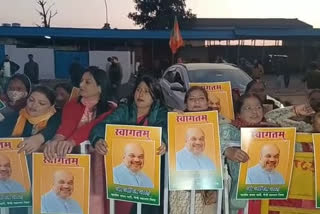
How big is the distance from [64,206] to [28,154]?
1.32ft

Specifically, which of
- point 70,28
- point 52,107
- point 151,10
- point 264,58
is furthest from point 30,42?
point 52,107

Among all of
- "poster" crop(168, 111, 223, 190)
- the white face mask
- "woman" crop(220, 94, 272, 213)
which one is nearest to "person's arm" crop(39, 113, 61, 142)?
the white face mask

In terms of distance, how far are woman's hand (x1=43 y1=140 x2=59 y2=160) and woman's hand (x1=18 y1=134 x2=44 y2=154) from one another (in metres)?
0.06

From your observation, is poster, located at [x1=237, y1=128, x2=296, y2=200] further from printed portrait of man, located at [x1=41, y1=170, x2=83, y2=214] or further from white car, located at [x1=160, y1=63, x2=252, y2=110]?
white car, located at [x1=160, y1=63, x2=252, y2=110]

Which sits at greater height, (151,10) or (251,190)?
(151,10)

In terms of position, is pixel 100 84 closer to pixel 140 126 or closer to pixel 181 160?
pixel 140 126

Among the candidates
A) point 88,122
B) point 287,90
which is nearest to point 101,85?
point 88,122

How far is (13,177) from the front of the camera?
2965mm

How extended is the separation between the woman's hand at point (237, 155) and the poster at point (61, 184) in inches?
34.5

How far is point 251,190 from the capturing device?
2.90m

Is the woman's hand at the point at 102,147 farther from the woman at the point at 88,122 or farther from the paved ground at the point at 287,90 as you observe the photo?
the paved ground at the point at 287,90

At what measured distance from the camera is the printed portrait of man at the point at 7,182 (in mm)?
2932

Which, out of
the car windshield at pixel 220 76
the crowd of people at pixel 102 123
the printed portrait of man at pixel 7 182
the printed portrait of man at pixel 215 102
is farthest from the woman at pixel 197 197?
the car windshield at pixel 220 76

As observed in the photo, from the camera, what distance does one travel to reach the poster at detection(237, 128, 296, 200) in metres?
2.82
